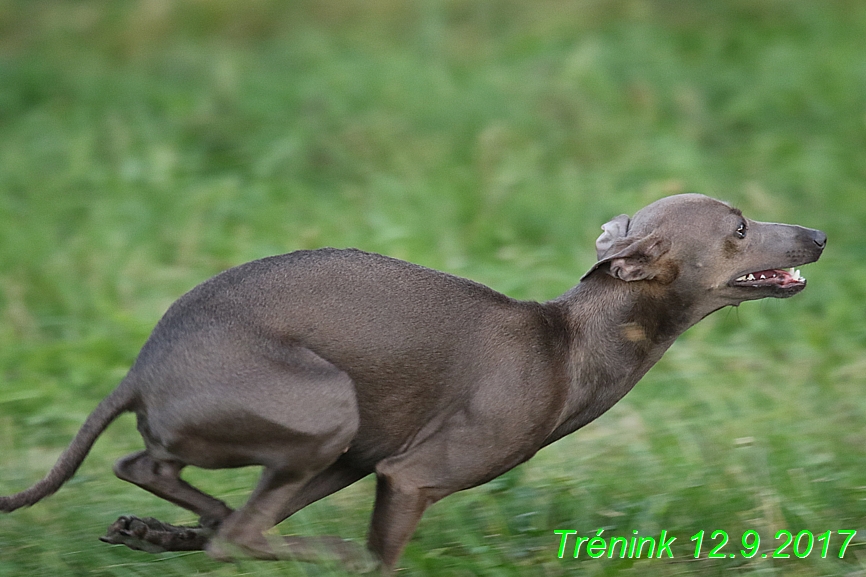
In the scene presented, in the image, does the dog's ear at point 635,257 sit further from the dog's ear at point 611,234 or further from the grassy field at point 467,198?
the grassy field at point 467,198

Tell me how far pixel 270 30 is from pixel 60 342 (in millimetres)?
5948

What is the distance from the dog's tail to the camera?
4.33m

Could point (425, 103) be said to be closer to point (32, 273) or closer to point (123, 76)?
point (123, 76)

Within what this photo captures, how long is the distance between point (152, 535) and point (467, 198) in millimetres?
4288

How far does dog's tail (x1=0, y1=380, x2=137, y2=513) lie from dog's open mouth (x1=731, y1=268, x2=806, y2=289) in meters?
2.29

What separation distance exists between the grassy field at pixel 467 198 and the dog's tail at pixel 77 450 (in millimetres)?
312

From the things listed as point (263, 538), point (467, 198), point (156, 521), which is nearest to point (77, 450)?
point (156, 521)

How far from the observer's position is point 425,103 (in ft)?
31.8

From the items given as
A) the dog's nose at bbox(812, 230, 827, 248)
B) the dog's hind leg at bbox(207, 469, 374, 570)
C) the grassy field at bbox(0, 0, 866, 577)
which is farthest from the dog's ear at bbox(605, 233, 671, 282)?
the dog's hind leg at bbox(207, 469, 374, 570)

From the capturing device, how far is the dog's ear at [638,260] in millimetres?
4625

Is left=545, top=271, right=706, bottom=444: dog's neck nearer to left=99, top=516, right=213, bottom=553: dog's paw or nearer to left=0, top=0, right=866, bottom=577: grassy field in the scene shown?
left=0, top=0, right=866, bottom=577: grassy field

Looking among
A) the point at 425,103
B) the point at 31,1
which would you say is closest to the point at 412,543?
the point at 425,103

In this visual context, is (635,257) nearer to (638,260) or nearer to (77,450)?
(638,260)

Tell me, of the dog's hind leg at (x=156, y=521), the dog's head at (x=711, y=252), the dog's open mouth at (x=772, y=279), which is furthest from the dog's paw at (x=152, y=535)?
the dog's open mouth at (x=772, y=279)
